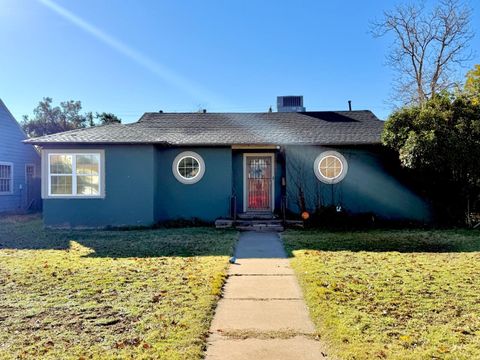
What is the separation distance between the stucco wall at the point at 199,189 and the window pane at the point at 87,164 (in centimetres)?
203

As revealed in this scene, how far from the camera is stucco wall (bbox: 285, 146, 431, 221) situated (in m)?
13.7

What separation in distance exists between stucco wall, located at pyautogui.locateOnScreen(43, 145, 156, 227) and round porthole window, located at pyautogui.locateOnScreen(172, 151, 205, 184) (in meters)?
1.10

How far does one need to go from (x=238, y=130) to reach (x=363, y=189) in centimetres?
514

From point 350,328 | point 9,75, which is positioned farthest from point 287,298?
point 9,75

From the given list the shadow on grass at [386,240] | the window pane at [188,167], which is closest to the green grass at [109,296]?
the shadow on grass at [386,240]

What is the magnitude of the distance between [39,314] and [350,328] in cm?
368

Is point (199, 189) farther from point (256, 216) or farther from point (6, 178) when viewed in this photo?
point (6, 178)

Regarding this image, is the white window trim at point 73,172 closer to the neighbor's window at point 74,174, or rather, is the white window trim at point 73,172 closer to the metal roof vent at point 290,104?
the neighbor's window at point 74,174

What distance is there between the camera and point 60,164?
1296 centimetres

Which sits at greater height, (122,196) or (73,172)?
(73,172)

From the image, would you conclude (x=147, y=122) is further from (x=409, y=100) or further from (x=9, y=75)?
(x=409, y=100)

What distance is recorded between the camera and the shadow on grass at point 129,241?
8.98 meters

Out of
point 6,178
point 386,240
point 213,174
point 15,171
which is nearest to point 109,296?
point 386,240

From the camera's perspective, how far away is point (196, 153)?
13750 millimetres
